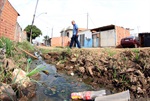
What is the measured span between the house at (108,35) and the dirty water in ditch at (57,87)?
45.9 feet

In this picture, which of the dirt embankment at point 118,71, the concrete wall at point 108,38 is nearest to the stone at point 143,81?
the dirt embankment at point 118,71

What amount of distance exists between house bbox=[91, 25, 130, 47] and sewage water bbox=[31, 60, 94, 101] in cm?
1400

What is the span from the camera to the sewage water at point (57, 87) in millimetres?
2886

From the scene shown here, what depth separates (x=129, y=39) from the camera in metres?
13.0

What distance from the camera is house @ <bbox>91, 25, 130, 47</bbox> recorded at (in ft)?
56.5

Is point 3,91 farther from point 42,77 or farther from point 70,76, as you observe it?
point 70,76

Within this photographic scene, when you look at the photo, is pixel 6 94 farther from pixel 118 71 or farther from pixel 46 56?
pixel 46 56

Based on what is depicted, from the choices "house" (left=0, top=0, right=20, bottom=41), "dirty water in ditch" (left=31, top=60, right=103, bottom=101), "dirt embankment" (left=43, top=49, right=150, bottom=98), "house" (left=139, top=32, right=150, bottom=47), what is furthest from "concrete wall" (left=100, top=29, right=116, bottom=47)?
"dirty water in ditch" (left=31, top=60, right=103, bottom=101)

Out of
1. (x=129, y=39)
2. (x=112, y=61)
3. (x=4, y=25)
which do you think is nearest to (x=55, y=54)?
(x=112, y=61)

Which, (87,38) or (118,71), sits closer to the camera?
(118,71)

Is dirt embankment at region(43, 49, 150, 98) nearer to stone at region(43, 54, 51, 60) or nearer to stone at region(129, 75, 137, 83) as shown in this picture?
stone at region(129, 75, 137, 83)

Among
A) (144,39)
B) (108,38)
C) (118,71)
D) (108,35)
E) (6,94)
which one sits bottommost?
(6,94)

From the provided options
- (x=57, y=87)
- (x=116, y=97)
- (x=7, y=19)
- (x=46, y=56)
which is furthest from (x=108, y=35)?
(x=116, y=97)

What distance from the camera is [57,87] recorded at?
11.0 ft
